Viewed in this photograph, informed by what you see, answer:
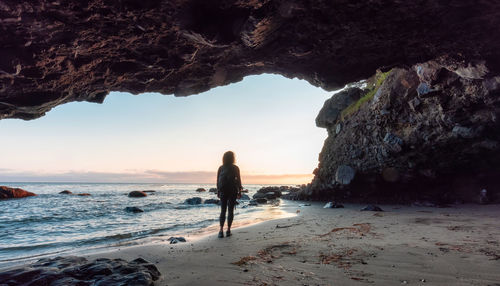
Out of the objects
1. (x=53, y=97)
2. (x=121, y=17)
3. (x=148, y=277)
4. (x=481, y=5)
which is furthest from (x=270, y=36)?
(x=53, y=97)

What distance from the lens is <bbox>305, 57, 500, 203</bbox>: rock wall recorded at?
9359 mm

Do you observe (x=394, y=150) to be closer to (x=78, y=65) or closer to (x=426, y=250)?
(x=426, y=250)

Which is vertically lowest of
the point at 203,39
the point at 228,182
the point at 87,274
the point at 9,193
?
the point at 9,193

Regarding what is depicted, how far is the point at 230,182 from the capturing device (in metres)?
7.38

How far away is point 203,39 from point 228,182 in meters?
4.20

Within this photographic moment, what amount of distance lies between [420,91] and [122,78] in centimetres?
1126

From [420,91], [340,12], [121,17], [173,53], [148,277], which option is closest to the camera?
[148,277]

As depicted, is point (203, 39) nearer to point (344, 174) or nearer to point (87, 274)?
point (87, 274)

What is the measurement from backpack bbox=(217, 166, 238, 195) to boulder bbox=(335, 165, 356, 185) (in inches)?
459

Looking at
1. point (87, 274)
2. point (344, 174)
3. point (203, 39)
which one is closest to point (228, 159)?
point (203, 39)

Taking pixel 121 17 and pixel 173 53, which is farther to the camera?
pixel 173 53

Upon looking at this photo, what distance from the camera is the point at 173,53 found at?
16.5 feet

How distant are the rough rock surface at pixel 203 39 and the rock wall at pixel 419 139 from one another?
1766 mm

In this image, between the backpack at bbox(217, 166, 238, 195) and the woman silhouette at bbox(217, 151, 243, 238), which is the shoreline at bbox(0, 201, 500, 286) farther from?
the backpack at bbox(217, 166, 238, 195)
